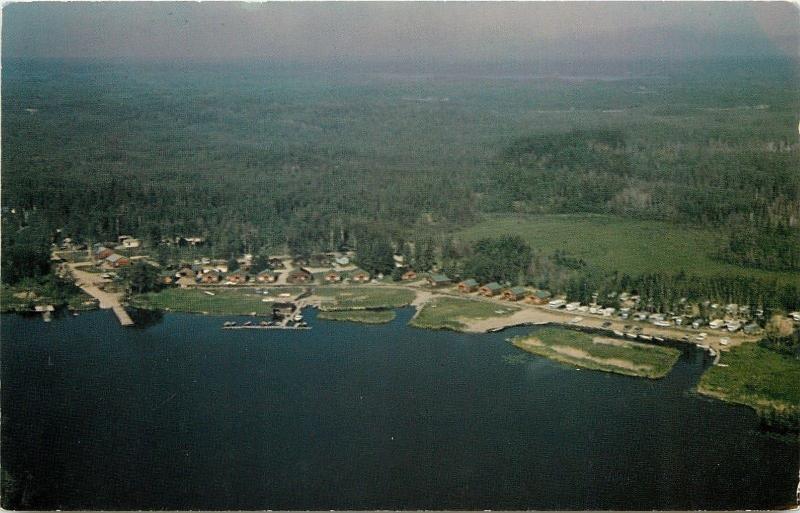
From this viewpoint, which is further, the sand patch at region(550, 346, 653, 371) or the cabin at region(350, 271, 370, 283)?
the cabin at region(350, 271, 370, 283)

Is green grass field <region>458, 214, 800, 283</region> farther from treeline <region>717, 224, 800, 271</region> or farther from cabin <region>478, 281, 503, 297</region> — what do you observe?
cabin <region>478, 281, 503, 297</region>

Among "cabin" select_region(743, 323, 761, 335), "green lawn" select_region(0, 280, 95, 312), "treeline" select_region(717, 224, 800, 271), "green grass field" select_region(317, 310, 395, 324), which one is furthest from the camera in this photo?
"green grass field" select_region(317, 310, 395, 324)

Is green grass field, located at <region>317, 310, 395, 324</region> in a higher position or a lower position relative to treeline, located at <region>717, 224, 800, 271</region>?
lower

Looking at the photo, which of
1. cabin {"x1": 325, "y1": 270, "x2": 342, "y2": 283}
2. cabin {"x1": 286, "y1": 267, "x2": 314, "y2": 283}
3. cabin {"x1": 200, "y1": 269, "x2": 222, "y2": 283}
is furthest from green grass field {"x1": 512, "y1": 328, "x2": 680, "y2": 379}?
cabin {"x1": 200, "y1": 269, "x2": 222, "y2": 283}

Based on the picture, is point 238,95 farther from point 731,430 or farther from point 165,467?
point 731,430

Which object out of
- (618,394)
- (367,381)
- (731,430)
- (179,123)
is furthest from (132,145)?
(731,430)

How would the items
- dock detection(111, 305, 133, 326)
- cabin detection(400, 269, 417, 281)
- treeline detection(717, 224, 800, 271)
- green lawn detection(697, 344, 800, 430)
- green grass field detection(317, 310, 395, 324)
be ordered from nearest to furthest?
green lawn detection(697, 344, 800, 430) < treeline detection(717, 224, 800, 271) < dock detection(111, 305, 133, 326) < green grass field detection(317, 310, 395, 324) < cabin detection(400, 269, 417, 281)

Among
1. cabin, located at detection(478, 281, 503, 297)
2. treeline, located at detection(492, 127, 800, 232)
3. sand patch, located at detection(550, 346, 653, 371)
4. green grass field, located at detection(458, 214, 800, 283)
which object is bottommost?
sand patch, located at detection(550, 346, 653, 371)
